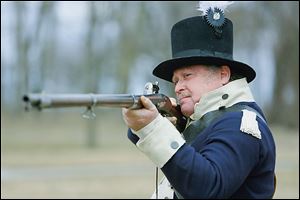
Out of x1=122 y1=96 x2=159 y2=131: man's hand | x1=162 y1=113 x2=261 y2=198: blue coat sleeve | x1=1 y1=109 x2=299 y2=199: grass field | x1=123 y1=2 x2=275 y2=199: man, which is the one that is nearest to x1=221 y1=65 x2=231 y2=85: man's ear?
x1=123 y1=2 x2=275 y2=199: man

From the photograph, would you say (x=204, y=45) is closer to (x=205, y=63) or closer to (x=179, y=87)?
(x=205, y=63)

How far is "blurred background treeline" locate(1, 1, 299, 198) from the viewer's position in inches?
832

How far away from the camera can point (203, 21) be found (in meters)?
2.99

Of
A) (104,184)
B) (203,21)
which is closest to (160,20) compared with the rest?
(104,184)

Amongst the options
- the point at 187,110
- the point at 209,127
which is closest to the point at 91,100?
the point at 209,127

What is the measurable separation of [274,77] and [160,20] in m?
14.9

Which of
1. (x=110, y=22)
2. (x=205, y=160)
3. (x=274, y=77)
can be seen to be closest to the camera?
(x=205, y=160)

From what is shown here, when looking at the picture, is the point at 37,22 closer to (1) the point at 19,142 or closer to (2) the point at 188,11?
(1) the point at 19,142

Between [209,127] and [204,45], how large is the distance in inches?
17.1

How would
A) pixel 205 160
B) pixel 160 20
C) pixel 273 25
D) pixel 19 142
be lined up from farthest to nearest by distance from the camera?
pixel 19 142
pixel 273 25
pixel 160 20
pixel 205 160

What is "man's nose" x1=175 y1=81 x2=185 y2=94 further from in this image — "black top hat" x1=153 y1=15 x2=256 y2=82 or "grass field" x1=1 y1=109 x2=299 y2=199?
"grass field" x1=1 y1=109 x2=299 y2=199

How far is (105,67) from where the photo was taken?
110 feet

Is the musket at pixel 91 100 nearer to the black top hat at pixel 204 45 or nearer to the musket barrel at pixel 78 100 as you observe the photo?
the musket barrel at pixel 78 100

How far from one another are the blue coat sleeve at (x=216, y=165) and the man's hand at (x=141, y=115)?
0.18 m
